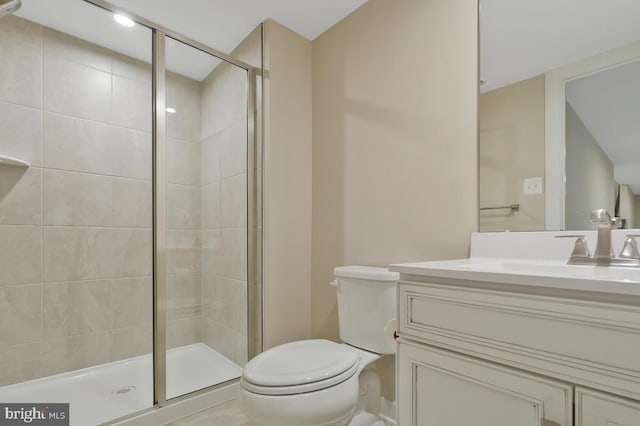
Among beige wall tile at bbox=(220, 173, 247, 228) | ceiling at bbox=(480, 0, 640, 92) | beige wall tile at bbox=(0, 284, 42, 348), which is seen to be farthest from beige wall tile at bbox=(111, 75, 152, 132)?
ceiling at bbox=(480, 0, 640, 92)

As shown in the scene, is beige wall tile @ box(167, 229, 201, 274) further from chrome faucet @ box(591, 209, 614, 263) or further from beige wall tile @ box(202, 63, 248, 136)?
chrome faucet @ box(591, 209, 614, 263)

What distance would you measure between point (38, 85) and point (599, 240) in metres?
2.71

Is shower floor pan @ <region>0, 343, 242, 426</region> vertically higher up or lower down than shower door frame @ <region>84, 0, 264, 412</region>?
lower down

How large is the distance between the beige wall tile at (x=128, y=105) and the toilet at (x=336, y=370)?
1663 mm

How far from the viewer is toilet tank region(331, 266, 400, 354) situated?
1.36 metres

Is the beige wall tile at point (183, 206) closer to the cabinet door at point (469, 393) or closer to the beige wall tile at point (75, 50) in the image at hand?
the beige wall tile at point (75, 50)

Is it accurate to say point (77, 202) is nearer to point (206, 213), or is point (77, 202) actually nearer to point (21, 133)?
point (21, 133)

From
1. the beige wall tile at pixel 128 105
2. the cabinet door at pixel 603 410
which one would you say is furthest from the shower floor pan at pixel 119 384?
the cabinet door at pixel 603 410

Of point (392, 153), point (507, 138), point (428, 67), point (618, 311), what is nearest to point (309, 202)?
point (392, 153)

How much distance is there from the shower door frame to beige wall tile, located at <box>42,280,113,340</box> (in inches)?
25.0

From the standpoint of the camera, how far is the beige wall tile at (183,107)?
183cm

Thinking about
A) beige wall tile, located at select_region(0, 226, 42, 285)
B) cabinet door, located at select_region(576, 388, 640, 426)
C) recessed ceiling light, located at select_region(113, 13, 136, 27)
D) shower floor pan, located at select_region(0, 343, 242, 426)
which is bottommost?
shower floor pan, located at select_region(0, 343, 242, 426)

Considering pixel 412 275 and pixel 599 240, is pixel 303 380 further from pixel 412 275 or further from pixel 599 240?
pixel 599 240

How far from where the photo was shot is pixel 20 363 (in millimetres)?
1783
